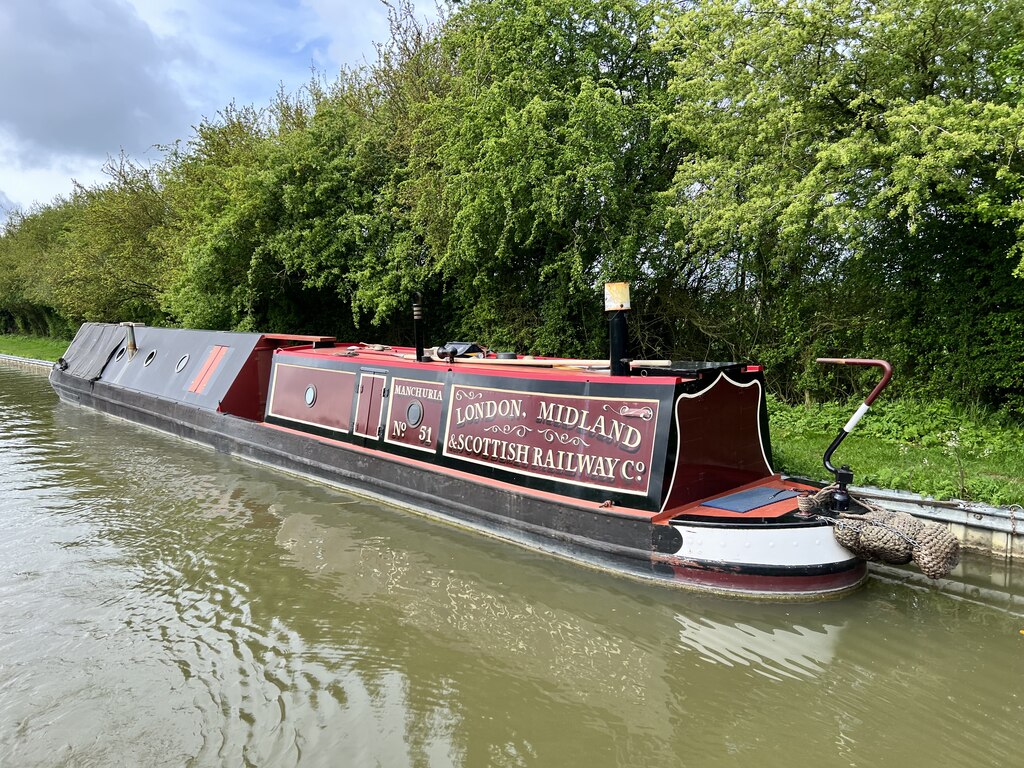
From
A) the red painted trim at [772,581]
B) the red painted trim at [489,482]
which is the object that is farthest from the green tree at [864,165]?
the red painted trim at [489,482]

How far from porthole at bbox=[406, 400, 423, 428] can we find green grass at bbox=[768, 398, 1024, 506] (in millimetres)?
3711

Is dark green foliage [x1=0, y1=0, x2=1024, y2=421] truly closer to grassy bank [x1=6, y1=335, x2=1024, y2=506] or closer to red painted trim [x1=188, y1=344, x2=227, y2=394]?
grassy bank [x1=6, y1=335, x2=1024, y2=506]

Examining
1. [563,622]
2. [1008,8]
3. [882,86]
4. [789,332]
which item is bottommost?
[563,622]

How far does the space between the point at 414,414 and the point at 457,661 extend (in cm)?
317

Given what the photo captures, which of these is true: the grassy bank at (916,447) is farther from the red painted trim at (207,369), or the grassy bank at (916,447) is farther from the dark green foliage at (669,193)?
the red painted trim at (207,369)

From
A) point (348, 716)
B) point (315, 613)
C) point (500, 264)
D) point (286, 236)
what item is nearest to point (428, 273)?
point (500, 264)

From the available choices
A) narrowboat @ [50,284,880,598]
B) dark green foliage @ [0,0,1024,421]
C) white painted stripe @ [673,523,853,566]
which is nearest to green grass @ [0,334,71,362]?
dark green foliage @ [0,0,1024,421]

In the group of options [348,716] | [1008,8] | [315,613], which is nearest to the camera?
[348,716]

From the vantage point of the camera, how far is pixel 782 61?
6723mm

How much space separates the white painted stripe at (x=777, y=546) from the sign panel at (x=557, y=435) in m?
0.70

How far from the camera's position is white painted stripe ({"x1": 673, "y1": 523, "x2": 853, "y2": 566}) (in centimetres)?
424

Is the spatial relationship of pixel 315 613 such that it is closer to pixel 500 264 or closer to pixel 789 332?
pixel 789 332

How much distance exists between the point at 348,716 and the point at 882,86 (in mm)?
7562

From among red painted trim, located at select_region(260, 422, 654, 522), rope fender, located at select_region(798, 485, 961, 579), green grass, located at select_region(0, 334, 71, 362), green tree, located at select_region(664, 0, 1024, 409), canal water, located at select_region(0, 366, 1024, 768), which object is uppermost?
green tree, located at select_region(664, 0, 1024, 409)
